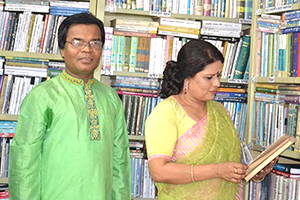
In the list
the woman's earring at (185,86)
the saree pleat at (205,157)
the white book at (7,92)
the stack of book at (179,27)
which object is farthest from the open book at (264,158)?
the white book at (7,92)

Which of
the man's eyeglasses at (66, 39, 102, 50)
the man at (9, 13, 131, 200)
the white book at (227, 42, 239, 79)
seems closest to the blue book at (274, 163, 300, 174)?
the white book at (227, 42, 239, 79)

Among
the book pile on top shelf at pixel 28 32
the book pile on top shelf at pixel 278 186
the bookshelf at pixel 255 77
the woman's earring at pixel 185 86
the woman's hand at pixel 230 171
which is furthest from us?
the book pile on top shelf at pixel 28 32

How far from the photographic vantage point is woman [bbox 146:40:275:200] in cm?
189

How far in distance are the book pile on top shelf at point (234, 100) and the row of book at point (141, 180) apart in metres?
0.71

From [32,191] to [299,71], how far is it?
1.69 metres

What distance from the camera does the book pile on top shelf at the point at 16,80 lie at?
3146 millimetres

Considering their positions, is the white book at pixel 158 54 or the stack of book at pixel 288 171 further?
the white book at pixel 158 54

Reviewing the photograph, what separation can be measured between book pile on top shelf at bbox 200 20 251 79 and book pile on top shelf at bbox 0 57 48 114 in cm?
120

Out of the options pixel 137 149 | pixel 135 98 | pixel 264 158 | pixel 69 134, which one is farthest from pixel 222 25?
pixel 69 134

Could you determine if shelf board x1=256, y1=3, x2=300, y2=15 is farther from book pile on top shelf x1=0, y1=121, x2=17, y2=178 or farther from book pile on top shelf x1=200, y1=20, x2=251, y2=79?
book pile on top shelf x1=0, y1=121, x2=17, y2=178

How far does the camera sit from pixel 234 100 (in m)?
3.47

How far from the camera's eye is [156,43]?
3.36 metres

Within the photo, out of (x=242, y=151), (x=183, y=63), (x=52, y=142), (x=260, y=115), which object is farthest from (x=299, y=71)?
(x=52, y=142)

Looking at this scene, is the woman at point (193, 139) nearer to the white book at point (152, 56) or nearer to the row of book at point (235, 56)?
the white book at point (152, 56)
